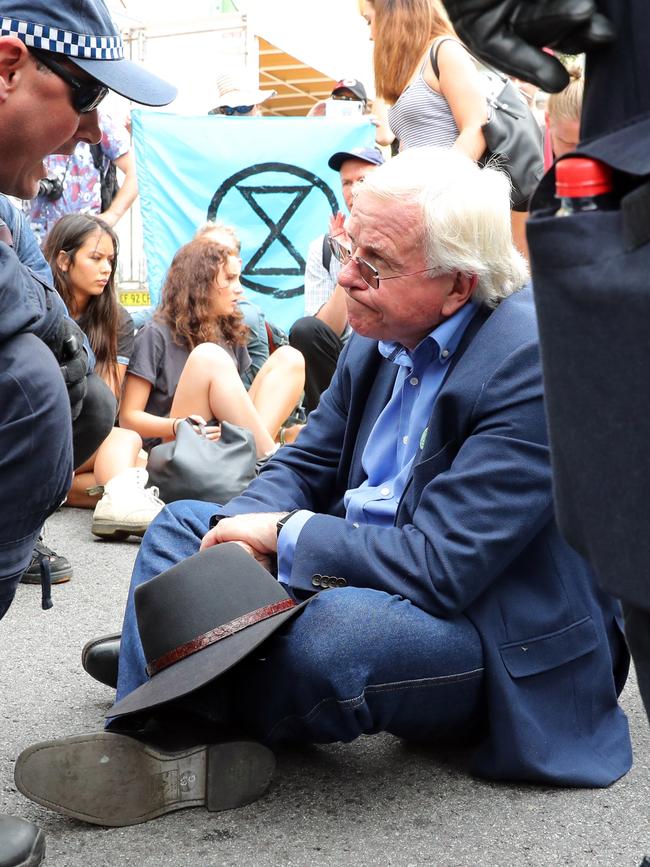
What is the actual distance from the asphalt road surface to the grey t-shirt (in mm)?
2597

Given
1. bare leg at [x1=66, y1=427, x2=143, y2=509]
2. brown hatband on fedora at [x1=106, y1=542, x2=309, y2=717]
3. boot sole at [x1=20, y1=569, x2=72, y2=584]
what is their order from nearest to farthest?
brown hatband on fedora at [x1=106, y1=542, x2=309, y2=717], boot sole at [x1=20, y1=569, x2=72, y2=584], bare leg at [x1=66, y1=427, x2=143, y2=509]

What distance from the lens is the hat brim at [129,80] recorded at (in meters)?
1.92

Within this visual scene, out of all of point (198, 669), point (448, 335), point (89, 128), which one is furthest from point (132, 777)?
point (89, 128)

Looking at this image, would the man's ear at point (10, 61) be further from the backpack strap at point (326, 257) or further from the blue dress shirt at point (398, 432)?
the backpack strap at point (326, 257)

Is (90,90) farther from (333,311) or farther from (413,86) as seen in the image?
(333,311)

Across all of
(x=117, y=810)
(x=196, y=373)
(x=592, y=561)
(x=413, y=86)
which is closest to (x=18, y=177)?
(x=117, y=810)

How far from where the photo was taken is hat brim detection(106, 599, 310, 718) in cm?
196

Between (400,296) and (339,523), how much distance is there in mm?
504

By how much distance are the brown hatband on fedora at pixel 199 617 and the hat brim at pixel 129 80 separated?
0.86 m

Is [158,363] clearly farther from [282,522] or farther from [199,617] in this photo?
[199,617]

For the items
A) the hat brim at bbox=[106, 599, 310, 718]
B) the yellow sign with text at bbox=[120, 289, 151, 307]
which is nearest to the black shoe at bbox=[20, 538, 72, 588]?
the hat brim at bbox=[106, 599, 310, 718]

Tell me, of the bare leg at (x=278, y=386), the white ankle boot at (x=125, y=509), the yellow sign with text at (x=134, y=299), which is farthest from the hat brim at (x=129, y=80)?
the yellow sign with text at (x=134, y=299)

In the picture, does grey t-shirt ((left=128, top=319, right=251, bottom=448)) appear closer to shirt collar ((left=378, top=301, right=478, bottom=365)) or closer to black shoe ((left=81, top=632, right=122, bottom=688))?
black shoe ((left=81, top=632, right=122, bottom=688))

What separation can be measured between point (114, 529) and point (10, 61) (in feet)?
8.86
